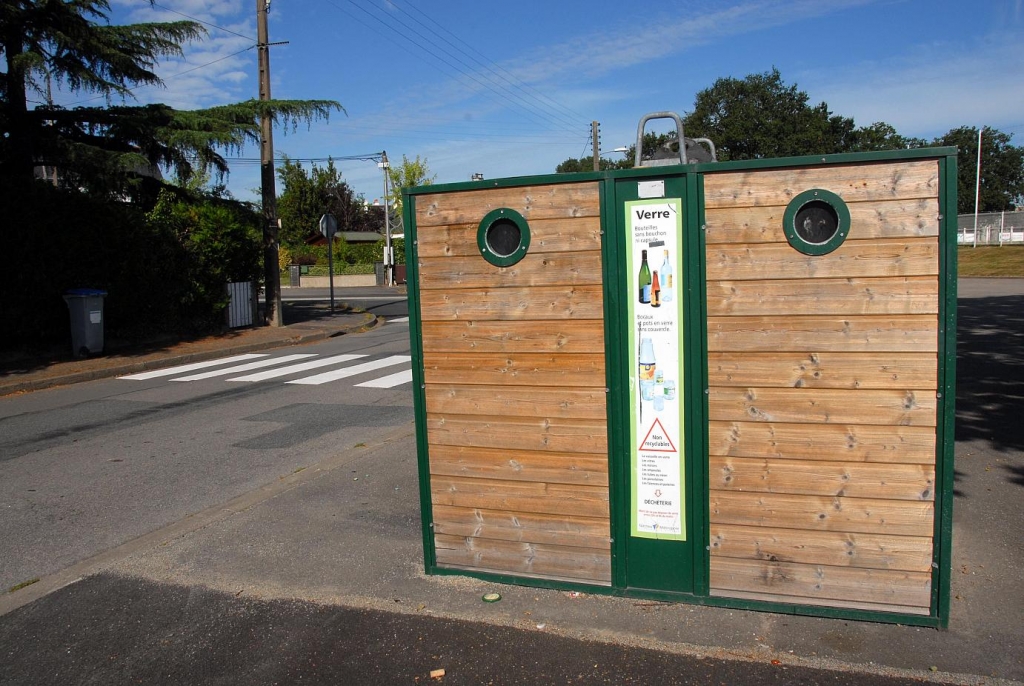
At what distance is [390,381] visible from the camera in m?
11.7

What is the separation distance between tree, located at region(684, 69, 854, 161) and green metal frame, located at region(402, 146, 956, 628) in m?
60.4

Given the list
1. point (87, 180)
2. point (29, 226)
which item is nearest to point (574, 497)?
point (29, 226)

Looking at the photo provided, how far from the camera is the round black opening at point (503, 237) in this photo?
13.0 feet

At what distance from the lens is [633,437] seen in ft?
12.8

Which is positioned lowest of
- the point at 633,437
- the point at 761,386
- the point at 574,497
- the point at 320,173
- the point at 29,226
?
the point at 574,497

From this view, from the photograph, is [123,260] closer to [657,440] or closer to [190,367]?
[190,367]

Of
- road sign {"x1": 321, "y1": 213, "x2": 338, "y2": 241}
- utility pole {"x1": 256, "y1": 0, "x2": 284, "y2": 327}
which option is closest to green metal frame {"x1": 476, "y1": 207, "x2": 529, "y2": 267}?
utility pole {"x1": 256, "y1": 0, "x2": 284, "y2": 327}

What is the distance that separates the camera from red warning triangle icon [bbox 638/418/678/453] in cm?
384

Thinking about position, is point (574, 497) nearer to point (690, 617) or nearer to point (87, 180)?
point (690, 617)

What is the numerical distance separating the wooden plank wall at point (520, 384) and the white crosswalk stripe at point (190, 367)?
10272 mm

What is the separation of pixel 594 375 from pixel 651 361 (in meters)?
0.28

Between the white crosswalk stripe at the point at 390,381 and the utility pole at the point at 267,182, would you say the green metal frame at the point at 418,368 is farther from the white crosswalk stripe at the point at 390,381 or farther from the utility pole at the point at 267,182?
the utility pole at the point at 267,182

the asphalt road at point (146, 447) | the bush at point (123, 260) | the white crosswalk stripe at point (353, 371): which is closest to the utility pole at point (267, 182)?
the bush at point (123, 260)

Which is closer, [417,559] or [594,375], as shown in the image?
[594,375]
